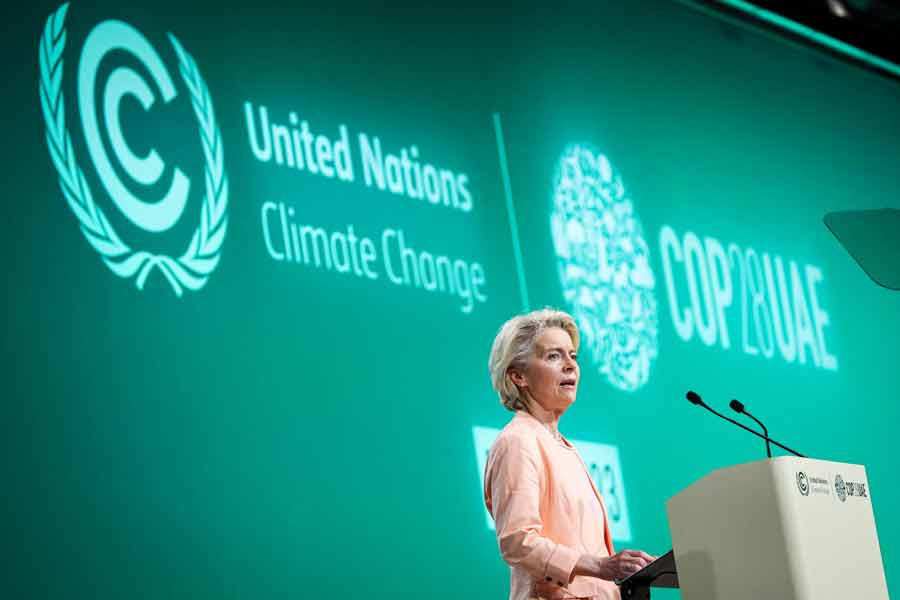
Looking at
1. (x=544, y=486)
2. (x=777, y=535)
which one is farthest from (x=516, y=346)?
(x=777, y=535)

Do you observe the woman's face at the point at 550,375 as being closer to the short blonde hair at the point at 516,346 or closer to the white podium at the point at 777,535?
the short blonde hair at the point at 516,346

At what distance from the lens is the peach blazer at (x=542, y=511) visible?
10.1 feet

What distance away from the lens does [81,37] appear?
4.69m

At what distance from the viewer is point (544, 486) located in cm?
326

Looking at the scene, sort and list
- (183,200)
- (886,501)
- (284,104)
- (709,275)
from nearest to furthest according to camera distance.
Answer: (183,200) → (284,104) → (709,275) → (886,501)

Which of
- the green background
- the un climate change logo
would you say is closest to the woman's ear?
the green background

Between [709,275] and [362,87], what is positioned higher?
[362,87]

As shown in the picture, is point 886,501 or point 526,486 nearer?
point 526,486

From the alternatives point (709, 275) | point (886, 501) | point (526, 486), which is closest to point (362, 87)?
point (709, 275)

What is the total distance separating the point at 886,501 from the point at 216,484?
429 centimetres

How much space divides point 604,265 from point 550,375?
3021mm

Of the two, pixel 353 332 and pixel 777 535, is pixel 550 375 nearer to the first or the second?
pixel 777 535

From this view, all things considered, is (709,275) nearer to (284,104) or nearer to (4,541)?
(284,104)

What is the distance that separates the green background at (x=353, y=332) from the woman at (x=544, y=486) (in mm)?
1515
